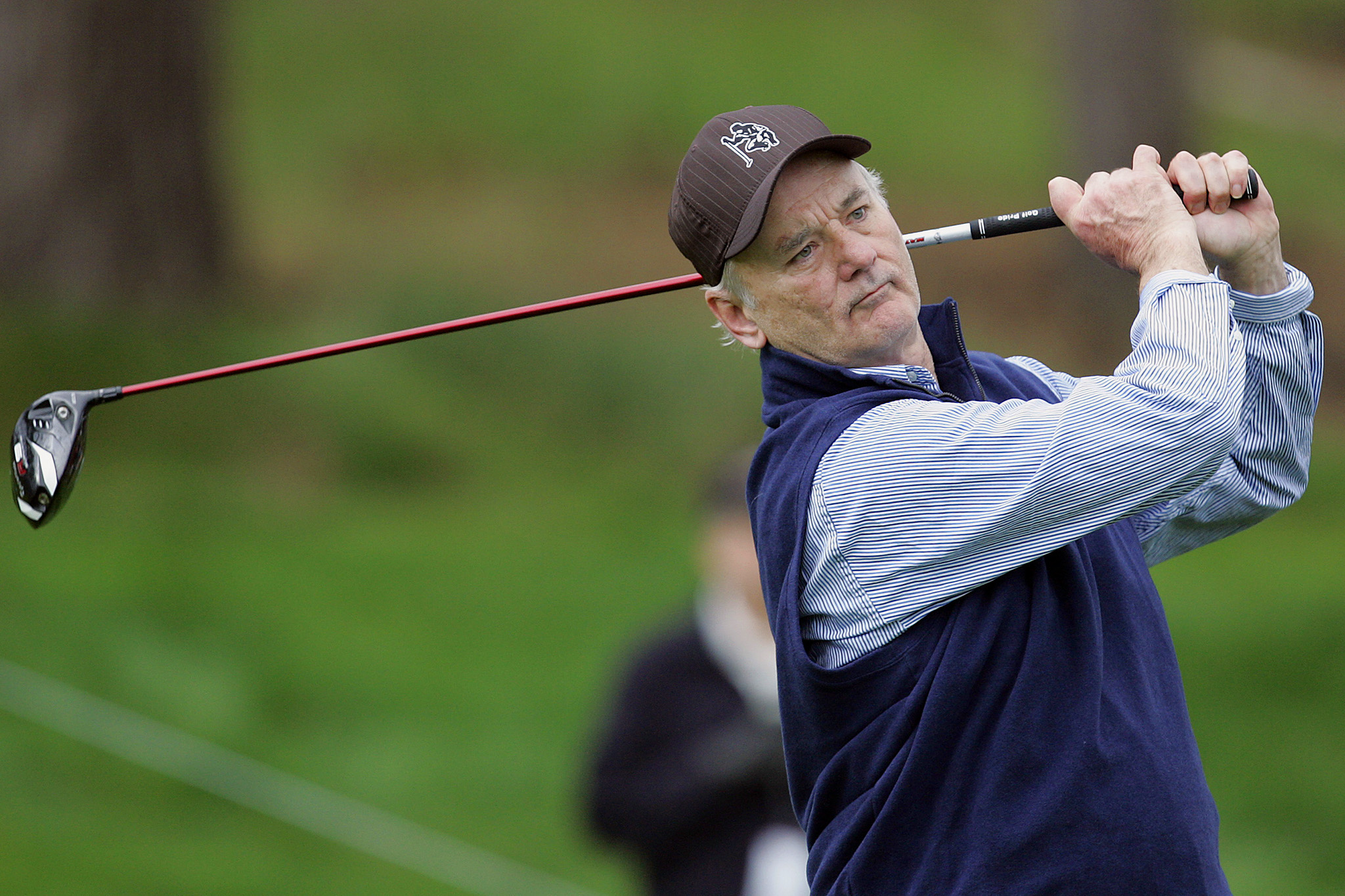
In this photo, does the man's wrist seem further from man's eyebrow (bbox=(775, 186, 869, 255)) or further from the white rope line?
the white rope line

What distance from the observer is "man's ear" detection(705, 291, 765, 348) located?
7.77 ft

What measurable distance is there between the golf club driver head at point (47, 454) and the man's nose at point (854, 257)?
4.52ft

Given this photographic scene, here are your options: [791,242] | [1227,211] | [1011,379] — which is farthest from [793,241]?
[1227,211]

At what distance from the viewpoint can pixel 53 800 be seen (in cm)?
631

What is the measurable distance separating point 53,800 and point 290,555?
2.18 m

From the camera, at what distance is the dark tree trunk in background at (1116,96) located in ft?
29.3

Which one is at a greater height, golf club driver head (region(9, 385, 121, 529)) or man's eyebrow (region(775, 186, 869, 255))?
man's eyebrow (region(775, 186, 869, 255))

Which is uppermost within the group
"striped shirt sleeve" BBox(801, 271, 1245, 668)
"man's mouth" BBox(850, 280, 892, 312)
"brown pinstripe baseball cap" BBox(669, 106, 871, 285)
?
"brown pinstripe baseball cap" BBox(669, 106, 871, 285)

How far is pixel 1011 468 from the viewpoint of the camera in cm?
199

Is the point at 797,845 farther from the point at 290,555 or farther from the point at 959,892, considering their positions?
the point at 290,555

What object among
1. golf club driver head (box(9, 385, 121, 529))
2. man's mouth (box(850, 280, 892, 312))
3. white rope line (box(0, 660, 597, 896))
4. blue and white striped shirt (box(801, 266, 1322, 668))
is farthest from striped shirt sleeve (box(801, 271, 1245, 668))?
white rope line (box(0, 660, 597, 896))

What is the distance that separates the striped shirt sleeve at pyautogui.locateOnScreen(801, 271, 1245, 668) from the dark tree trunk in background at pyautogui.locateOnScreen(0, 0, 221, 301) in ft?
26.2

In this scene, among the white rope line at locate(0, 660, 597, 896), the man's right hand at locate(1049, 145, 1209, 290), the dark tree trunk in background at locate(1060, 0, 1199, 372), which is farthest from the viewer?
the dark tree trunk in background at locate(1060, 0, 1199, 372)

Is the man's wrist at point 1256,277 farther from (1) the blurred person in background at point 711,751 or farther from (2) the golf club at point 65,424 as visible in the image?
(1) the blurred person in background at point 711,751
